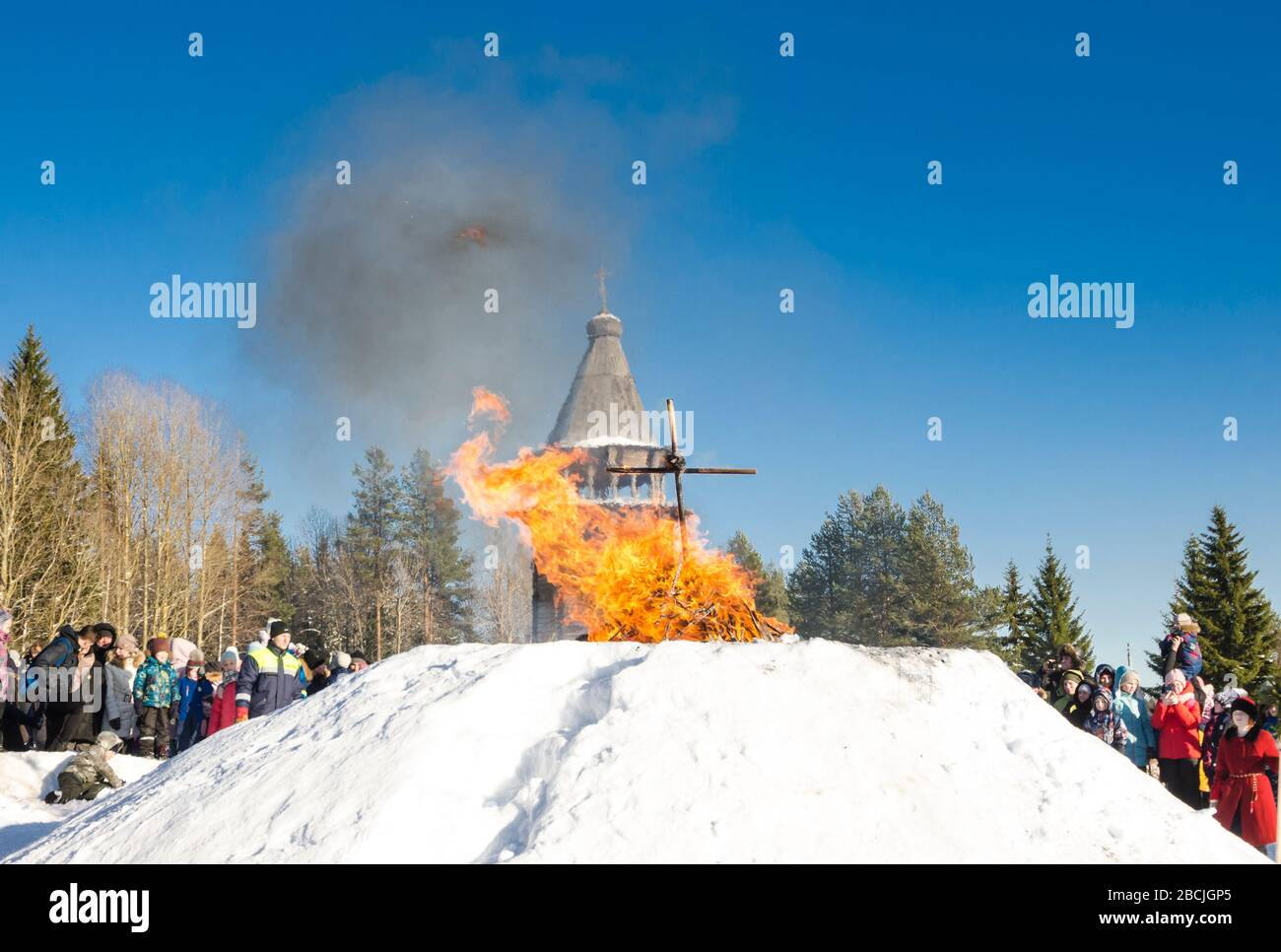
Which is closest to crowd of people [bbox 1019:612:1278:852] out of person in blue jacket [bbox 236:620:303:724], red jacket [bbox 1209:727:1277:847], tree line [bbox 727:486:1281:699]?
red jacket [bbox 1209:727:1277:847]

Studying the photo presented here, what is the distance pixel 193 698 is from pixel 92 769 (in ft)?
9.74

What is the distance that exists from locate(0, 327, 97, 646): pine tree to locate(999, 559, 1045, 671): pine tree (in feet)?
110

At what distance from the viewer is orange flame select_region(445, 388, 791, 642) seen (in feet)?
32.7

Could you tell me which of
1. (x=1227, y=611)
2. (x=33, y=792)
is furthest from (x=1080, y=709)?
(x=1227, y=611)

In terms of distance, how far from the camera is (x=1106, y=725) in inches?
411

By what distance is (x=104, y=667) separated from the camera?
43.3 feet

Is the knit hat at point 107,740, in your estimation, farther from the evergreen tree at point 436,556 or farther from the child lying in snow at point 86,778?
the evergreen tree at point 436,556

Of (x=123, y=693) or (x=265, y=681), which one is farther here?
(x=123, y=693)

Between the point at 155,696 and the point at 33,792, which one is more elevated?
the point at 155,696

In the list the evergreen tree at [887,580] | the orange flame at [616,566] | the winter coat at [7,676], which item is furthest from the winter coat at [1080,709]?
the evergreen tree at [887,580]

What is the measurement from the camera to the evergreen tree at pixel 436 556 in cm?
4947

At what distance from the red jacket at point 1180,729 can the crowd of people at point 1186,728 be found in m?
0.01

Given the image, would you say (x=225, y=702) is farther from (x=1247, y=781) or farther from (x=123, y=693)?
(x=1247, y=781)
